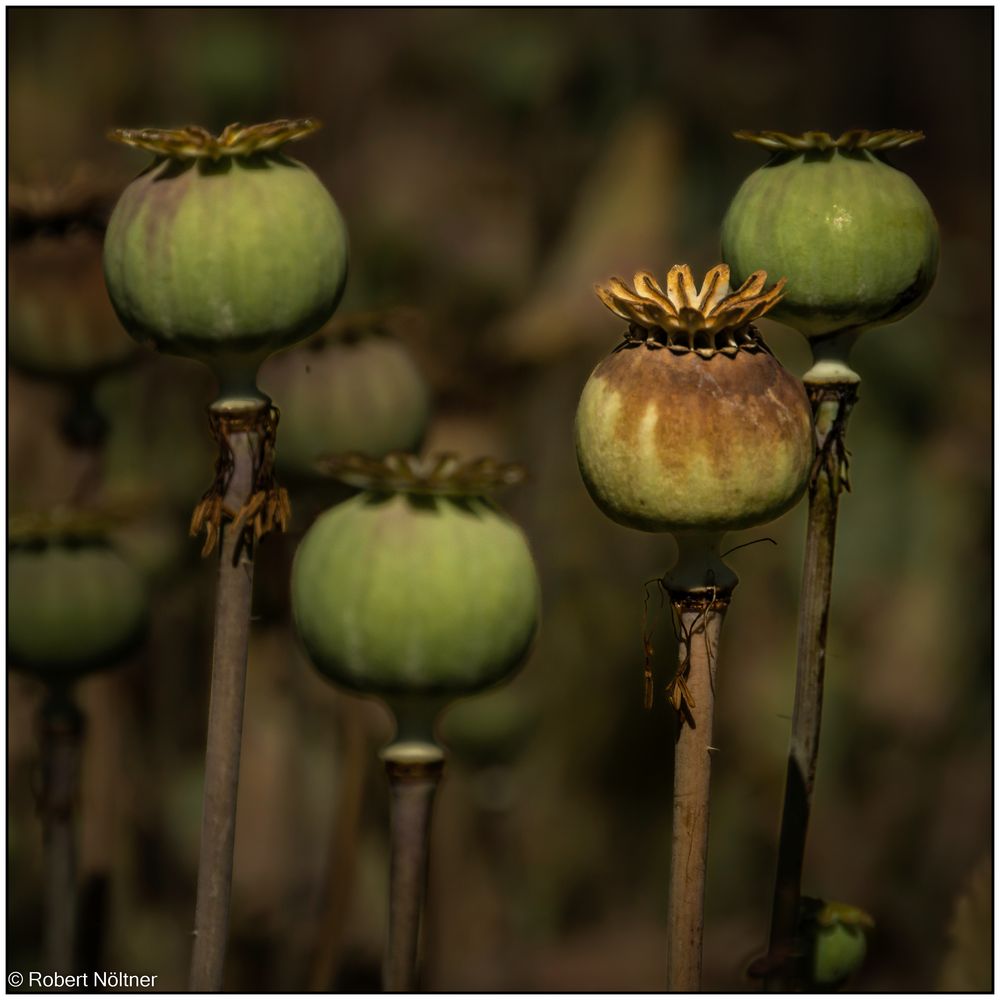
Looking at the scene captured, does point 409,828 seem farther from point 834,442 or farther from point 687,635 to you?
point 834,442

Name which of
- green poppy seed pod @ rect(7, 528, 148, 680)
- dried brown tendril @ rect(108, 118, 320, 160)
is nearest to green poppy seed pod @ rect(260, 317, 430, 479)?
green poppy seed pod @ rect(7, 528, 148, 680)

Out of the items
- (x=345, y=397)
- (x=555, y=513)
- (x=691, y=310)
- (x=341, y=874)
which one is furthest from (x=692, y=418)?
(x=555, y=513)

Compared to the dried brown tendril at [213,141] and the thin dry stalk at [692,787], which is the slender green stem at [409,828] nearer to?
the thin dry stalk at [692,787]

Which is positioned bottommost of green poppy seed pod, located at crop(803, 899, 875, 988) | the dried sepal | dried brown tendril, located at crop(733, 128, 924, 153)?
green poppy seed pod, located at crop(803, 899, 875, 988)

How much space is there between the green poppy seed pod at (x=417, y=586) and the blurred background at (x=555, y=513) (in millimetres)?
419

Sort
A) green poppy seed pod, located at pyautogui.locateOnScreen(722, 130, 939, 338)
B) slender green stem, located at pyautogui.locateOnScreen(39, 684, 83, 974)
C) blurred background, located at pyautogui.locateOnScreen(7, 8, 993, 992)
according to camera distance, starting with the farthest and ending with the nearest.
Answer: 1. blurred background, located at pyautogui.locateOnScreen(7, 8, 993, 992)
2. slender green stem, located at pyautogui.locateOnScreen(39, 684, 83, 974)
3. green poppy seed pod, located at pyautogui.locateOnScreen(722, 130, 939, 338)

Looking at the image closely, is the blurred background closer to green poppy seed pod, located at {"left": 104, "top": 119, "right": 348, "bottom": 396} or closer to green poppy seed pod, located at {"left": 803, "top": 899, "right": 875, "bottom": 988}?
green poppy seed pod, located at {"left": 803, "top": 899, "right": 875, "bottom": 988}

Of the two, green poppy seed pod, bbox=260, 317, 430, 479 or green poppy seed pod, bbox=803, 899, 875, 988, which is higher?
green poppy seed pod, bbox=260, 317, 430, 479

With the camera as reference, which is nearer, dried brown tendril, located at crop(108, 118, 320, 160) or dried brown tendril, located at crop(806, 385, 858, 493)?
dried brown tendril, located at crop(108, 118, 320, 160)

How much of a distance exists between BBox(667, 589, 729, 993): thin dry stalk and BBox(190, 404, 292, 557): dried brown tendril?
17 centimetres

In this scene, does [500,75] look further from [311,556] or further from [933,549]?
[311,556]

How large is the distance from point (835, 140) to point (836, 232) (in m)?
0.05

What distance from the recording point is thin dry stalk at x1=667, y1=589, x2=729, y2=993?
34.4 inches

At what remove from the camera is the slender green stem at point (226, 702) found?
2.89ft
